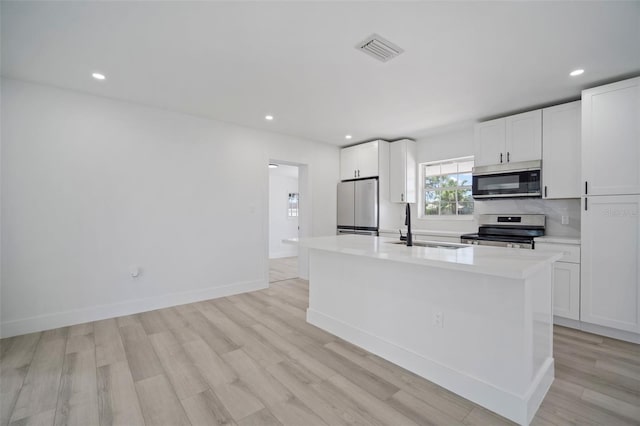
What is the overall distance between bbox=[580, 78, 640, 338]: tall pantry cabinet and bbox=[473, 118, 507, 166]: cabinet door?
2.85ft

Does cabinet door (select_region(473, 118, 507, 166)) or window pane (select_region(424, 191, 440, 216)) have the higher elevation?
cabinet door (select_region(473, 118, 507, 166))

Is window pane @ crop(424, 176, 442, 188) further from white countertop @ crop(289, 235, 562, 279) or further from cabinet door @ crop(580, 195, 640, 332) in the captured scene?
white countertop @ crop(289, 235, 562, 279)

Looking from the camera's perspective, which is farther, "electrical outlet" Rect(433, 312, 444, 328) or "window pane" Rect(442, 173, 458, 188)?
"window pane" Rect(442, 173, 458, 188)

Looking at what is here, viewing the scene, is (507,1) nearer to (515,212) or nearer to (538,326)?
(538,326)

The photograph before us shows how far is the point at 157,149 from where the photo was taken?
379 centimetres

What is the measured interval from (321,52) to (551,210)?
11.7 feet

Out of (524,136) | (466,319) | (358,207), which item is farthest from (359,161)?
(466,319)

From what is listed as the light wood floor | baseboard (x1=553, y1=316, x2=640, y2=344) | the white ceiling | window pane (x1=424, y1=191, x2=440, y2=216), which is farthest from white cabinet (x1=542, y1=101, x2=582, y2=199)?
window pane (x1=424, y1=191, x2=440, y2=216)

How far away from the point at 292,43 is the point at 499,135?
3.08 metres

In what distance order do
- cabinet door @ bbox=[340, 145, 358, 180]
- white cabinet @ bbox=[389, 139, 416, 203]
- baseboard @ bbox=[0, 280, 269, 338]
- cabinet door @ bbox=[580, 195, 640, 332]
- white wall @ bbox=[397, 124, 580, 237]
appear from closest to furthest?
cabinet door @ bbox=[580, 195, 640, 332], baseboard @ bbox=[0, 280, 269, 338], white wall @ bbox=[397, 124, 580, 237], white cabinet @ bbox=[389, 139, 416, 203], cabinet door @ bbox=[340, 145, 358, 180]

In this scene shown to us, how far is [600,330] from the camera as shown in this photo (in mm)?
2979

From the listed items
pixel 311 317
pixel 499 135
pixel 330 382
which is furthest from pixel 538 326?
pixel 499 135

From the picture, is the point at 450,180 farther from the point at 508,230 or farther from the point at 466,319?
the point at 466,319

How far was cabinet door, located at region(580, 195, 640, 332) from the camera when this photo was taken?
9.07 feet
